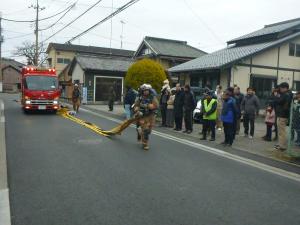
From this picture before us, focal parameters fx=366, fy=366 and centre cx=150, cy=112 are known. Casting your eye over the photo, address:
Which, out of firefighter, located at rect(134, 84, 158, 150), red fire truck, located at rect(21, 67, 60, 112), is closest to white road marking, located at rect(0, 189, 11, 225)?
firefighter, located at rect(134, 84, 158, 150)

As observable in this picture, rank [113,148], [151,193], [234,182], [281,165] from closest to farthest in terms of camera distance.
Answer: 1. [151,193]
2. [234,182]
3. [281,165]
4. [113,148]

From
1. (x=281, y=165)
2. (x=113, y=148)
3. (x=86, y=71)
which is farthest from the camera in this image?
(x=86, y=71)

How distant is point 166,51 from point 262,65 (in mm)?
14008

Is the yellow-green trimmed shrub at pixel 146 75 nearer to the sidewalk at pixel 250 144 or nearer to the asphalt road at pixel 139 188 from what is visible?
the sidewalk at pixel 250 144

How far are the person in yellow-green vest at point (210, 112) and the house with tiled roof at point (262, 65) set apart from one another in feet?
31.9

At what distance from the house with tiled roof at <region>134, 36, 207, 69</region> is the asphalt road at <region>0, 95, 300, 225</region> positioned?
84.5 ft

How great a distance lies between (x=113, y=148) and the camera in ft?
33.2

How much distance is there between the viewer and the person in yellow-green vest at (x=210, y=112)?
40.5ft

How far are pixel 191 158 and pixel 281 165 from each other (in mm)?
2174

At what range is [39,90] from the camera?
63.8ft

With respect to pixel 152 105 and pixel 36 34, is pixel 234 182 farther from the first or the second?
pixel 36 34

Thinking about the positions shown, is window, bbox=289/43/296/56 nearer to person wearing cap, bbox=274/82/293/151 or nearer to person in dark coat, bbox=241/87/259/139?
person in dark coat, bbox=241/87/259/139

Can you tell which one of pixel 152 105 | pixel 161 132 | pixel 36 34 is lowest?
pixel 161 132

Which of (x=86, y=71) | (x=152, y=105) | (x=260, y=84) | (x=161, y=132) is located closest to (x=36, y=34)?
(x=86, y=71)
